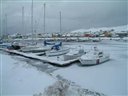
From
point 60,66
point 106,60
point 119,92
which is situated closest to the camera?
point 119,92

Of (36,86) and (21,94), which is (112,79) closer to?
(36,86)

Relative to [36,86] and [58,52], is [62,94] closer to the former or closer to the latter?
[36,86]

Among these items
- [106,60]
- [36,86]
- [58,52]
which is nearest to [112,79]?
[36,86]

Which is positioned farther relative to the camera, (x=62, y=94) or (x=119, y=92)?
(x=119, y=92)

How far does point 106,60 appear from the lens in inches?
754

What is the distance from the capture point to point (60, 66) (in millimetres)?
16922

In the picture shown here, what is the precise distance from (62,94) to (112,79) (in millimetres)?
4903

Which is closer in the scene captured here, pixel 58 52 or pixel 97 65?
pixel 97 65

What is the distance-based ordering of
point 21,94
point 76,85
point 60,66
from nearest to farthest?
point 21,94 → point 76,85 → point 60,66

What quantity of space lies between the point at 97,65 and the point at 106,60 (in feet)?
8.09

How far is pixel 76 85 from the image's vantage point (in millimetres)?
10500

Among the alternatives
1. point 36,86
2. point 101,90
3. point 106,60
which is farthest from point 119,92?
point 106,60

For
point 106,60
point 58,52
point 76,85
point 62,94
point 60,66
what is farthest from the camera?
point 58,52

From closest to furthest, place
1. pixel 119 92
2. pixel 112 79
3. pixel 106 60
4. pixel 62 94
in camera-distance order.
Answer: pixel 62 94 < pixel 119 92 < pixel 112 79 < pixel 106 60
